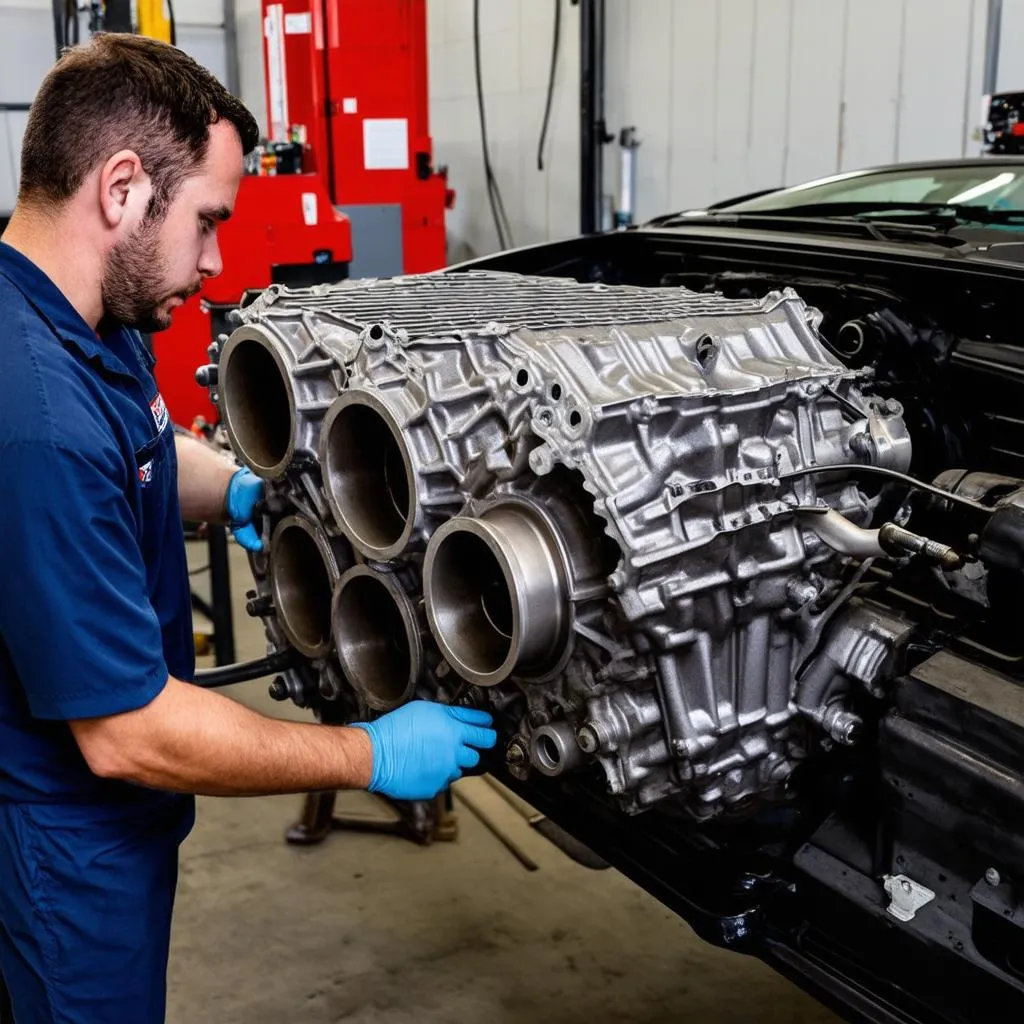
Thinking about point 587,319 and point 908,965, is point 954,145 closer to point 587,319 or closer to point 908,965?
point 587,319

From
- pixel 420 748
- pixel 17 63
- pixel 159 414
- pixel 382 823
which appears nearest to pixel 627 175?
pixel 382 823

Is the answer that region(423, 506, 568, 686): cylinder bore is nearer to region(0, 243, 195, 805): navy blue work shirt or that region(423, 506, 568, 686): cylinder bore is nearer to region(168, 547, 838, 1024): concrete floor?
region(0, 243, 195, 805): navy blue work shirt

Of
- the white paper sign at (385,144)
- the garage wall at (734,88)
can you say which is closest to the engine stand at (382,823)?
the garage wall at (734,88)

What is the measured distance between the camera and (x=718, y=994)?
2.33m

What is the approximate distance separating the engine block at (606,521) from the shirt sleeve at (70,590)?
0.35 metres

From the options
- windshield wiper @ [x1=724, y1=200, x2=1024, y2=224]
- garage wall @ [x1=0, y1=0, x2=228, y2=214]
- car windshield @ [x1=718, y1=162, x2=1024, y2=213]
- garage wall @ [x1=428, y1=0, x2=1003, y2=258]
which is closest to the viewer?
windshield wiper @ [x1=724, y1=200, x2=1024, y2=224]

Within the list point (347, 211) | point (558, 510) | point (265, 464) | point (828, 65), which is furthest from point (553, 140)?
point (558, 510)

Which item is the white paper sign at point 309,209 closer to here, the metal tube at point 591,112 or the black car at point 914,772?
the metal tube at point 591,112

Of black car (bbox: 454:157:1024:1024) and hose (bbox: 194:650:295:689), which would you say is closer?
black car (bbox: 454:157:1024:1024)

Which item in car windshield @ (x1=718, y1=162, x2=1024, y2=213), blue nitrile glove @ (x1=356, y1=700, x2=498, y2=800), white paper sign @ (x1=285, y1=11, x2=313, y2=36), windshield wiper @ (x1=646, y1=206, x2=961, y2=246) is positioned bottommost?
blue nitrile glove @ (x1=356, y1=700, x2=498, y2=800)

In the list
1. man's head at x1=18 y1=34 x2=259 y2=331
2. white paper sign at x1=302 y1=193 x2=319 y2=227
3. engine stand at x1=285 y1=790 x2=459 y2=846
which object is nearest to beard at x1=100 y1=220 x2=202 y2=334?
man's head at x1=18 y1=34 x2=259 y2=331

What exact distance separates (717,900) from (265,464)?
94 cm

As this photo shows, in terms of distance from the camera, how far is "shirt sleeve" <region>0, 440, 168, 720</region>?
123 cm

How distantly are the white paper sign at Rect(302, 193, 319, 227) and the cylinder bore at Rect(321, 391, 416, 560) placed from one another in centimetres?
422
